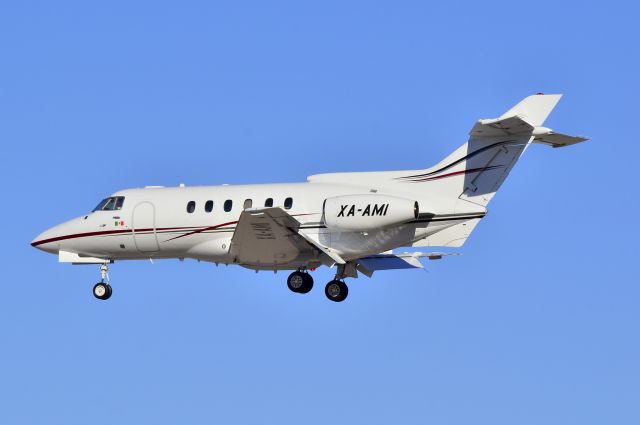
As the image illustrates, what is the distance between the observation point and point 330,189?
43875 mm

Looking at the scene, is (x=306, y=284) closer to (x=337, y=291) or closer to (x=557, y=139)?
(x=337, y=291)

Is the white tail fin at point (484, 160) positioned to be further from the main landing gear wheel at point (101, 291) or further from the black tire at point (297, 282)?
the main landing gear wheel at point (101, 291)

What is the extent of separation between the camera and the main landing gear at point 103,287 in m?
47.2

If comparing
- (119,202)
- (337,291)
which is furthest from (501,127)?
(119,202)

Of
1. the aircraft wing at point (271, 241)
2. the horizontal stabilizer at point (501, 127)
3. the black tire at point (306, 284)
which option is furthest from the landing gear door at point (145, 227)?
the horizontal stabilizer at point (501, 127)

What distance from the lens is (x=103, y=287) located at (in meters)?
47.2

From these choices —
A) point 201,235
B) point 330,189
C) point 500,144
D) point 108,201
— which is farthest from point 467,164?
point 108,201

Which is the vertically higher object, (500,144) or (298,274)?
(500,144)

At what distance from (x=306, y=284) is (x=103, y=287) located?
21.1 ft

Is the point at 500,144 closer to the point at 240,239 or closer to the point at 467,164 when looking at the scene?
the point at 467,164

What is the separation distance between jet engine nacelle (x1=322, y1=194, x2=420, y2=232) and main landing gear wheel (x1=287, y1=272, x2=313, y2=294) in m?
2.67

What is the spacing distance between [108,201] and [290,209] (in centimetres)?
624

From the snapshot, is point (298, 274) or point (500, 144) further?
point (298, 274)

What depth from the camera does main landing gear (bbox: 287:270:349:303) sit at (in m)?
44.1
